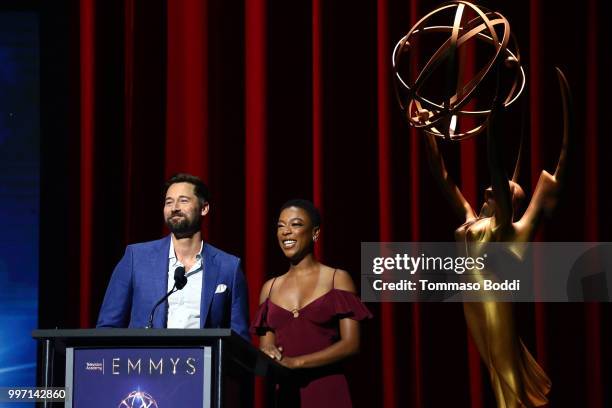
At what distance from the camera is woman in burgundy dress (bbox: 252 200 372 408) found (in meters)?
3.71

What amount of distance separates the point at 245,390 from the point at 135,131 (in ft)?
6.83

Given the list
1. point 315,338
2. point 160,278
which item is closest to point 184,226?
point 160,278

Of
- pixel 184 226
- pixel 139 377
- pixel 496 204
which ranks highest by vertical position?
pixel 496 204

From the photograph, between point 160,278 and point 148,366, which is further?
point 160,278

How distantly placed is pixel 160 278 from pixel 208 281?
160 mm

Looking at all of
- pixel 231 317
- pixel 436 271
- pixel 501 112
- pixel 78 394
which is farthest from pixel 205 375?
pixel 436 271

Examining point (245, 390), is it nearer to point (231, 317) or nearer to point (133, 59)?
point (231, 317)

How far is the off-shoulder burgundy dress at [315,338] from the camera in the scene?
12.2 ft

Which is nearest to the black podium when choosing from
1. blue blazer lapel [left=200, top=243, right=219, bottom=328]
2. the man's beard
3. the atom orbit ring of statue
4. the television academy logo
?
the television academy logo

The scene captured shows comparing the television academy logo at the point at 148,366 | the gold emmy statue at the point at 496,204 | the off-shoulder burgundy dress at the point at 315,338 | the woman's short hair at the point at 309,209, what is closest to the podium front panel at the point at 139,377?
the television academy logo at the point at 148,366

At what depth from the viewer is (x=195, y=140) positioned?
17.1ft

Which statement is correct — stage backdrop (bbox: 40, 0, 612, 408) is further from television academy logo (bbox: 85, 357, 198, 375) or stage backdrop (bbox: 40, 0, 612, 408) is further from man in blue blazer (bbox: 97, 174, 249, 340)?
television academy logo (bbox: 85, 357, 198, 375)

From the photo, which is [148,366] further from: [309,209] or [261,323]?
[309,209]

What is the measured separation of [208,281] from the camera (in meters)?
3.65
